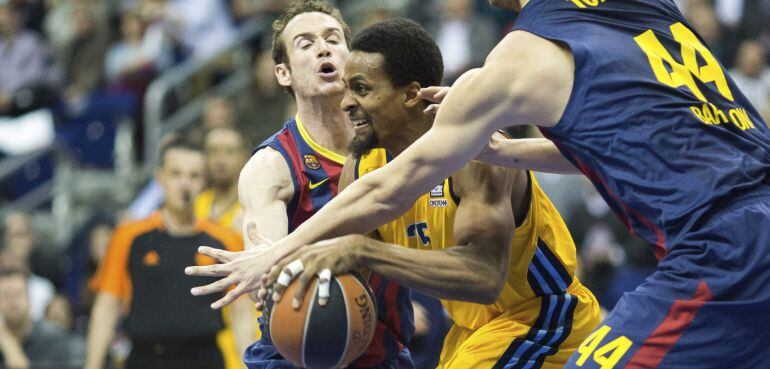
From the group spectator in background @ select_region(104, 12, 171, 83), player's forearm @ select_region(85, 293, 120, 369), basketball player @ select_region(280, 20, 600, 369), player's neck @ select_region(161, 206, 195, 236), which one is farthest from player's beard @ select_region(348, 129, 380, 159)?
spectator in background @ select_region(104, 12, 171, 83)

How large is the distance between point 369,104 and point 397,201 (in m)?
0.67

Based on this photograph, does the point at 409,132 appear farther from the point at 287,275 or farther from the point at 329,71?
the point at 287,275

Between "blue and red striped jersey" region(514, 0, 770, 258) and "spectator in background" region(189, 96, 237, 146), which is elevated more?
"blue and red striped jersey" region(514, 0, 770, 258)

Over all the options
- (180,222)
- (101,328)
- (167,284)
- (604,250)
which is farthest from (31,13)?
(604,250)

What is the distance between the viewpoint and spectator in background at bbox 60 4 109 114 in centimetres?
1427

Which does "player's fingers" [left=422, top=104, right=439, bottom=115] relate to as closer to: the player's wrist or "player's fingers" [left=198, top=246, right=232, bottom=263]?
the player's wrist

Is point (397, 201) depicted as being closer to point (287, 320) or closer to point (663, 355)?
point (287, 320)

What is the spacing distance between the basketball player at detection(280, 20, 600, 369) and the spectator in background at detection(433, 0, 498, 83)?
706cm

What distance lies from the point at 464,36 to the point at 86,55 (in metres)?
5.22

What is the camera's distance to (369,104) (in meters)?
4.69

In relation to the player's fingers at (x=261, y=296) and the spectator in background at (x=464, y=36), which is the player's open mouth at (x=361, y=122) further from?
the spectator in background at (x=464, y=36)

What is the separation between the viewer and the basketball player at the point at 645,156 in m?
3.72

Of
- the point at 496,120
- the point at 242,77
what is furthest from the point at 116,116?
the point at 496,120

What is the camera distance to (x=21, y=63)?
14094 mm
